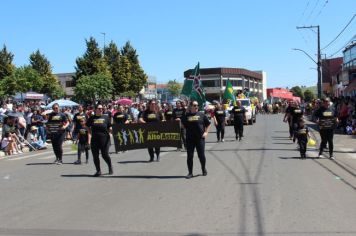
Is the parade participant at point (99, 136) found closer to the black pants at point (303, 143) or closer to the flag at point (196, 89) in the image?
the black pants at point (303, 143)

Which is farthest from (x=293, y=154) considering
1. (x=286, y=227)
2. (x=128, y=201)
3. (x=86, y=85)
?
(x=86, y=85)

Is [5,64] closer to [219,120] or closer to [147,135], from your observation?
[219,120]

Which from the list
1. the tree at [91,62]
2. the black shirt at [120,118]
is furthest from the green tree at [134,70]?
the black shirt at [120,118]

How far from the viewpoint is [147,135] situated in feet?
50.5

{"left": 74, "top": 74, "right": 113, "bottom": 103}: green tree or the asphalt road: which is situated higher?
{"left": 74, "top": 74, "right": 113, "bottom": 103}: green tree

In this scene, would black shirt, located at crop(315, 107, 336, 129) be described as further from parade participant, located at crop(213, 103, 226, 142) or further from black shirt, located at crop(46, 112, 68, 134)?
parade participant, located at crop(213, 103, 226, 142)

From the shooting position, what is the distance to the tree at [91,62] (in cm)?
7000

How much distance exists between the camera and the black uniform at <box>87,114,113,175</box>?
12.5 metres

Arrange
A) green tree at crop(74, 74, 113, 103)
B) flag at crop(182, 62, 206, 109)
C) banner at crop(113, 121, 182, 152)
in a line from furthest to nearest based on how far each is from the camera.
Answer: green tree at crop(74, 74, 113, 103) → flag at crop(182, 62, 206, 109) → banner at crop(113, 121, 182, 152)

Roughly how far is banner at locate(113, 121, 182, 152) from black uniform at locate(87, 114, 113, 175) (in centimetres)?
245

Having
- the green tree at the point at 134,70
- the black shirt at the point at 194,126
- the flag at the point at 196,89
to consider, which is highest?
the green tree at the point at 134,70

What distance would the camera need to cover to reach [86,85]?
6656 centimetres

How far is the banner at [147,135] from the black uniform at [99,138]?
96.6 inches

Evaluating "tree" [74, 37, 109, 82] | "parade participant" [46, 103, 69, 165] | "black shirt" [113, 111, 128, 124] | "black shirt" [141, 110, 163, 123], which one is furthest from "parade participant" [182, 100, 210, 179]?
"tree" [74, 37, 109, 82]
